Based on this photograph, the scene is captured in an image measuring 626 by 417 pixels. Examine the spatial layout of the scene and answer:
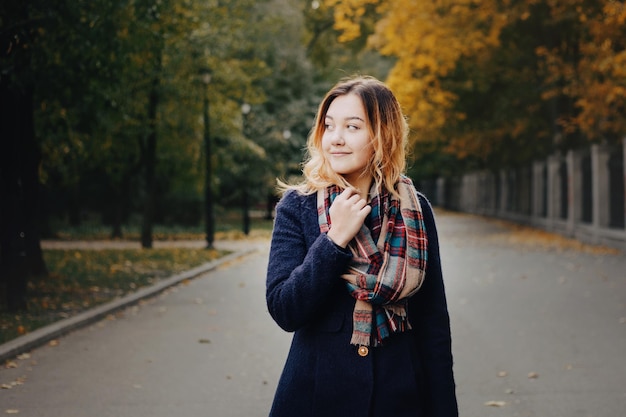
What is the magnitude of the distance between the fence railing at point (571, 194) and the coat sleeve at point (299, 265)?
21.0m

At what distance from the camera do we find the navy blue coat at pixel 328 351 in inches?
104

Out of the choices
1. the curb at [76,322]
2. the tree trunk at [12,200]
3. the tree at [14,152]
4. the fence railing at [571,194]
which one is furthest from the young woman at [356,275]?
the fence railing at [571,194]

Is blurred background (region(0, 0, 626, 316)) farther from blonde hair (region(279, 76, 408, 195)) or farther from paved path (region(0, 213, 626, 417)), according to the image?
blonde hair (region(279, 76, 408, 195))

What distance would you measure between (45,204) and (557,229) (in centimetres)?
1718

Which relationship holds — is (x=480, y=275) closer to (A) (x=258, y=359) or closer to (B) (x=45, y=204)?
(A) (x=258, y=359)

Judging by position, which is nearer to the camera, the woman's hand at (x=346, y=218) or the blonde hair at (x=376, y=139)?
the woman's hand at (x=346, y=218)

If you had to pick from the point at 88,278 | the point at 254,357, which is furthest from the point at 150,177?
the point at 254,357

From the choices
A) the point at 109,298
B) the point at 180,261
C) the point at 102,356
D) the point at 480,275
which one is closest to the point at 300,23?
the point at 180,261

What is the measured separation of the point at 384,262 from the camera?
2.66 m

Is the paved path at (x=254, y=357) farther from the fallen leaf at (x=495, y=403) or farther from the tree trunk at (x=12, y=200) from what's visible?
the tree trunk at (x=12, y=200)

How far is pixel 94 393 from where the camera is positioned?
7230 millimetres

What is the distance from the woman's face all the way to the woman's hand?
0.45ft

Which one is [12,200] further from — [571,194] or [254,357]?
[571,194]

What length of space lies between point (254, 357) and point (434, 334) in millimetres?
6079
